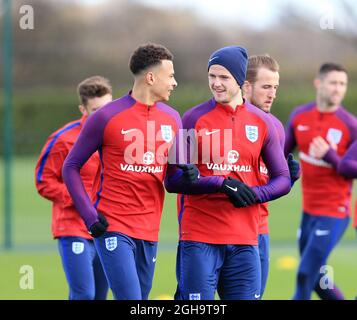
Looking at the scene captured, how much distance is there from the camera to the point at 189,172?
20.8ft

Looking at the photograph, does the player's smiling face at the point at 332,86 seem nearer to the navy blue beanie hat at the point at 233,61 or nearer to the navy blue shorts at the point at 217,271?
the navy blue beanie hat at the point at 233,61

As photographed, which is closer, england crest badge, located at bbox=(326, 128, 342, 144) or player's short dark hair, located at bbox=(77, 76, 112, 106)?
Answer: player's short dark hair, located at bbox=(77, 76, 112, 106)

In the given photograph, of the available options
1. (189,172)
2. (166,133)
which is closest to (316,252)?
(166,133)

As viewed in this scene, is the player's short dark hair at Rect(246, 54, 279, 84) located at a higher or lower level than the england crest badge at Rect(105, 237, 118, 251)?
higher

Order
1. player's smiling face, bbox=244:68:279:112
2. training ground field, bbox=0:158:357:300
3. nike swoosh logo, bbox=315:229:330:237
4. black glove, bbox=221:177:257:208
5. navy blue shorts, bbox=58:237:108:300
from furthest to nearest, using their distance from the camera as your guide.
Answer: training ground field, bbox=0:158:357:300
nike swoosh logo, bbox=315:229:330:237
navy blue shorts, bbox=58:237:108:300
player's smiling face, bbox=244:68:279:112
black glove, bbox=221:177:257:208

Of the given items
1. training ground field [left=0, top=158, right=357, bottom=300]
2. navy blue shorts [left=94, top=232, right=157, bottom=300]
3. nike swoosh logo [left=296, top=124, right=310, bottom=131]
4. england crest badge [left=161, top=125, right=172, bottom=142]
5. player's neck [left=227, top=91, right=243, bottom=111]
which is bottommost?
training ground field [left=0, top=158, right=357, bottom=300]

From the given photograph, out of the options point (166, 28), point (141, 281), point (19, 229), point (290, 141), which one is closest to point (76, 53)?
point (19, 229)

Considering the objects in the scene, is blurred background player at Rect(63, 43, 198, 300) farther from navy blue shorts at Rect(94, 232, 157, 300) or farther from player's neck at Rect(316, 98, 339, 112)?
player's neck at Rect(316, 98, 339, 112)

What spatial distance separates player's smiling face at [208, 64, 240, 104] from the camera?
6.57m

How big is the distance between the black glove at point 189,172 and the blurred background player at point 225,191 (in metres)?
0.06

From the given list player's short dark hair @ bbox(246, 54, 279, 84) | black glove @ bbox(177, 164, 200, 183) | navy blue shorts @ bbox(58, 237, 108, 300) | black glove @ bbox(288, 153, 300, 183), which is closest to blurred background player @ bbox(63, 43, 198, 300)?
black glove @ bbox(177, 164, 200, 183)

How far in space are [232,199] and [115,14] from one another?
43.5 m

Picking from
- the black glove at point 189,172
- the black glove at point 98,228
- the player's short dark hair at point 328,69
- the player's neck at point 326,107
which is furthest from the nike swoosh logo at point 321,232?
the black glove at point 98,228

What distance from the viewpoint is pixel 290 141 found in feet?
32.2
